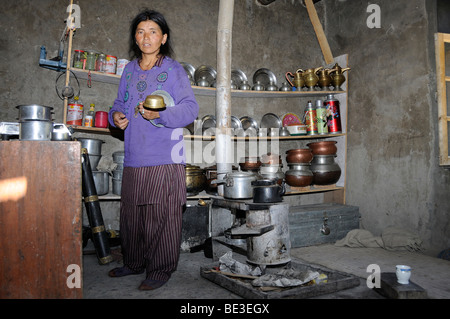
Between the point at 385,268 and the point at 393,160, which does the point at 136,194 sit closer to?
the point at 385,268

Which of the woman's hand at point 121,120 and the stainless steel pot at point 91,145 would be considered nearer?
the woman's hand at point 121,120

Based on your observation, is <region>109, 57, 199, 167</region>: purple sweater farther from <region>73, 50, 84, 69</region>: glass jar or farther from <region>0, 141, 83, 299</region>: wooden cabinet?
<region>73, 50, 84, 69</region>: glass jar

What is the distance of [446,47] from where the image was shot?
323 centimetres

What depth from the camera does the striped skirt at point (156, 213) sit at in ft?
7.02

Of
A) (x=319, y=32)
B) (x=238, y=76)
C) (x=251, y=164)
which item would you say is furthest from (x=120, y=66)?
(x=319, y=32)

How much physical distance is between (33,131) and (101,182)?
161 centimetres

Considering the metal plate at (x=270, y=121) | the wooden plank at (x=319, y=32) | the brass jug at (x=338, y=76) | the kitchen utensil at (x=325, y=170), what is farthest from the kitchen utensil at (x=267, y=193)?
the wooden plank at (x=319, y=32)

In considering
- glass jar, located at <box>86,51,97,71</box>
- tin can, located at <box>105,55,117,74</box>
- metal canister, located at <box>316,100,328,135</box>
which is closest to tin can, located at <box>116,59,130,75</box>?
tin can, located at <box>105,55,117,74</box>

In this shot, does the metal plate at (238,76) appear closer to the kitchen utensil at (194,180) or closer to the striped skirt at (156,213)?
the kitchen utensil at (194,180)

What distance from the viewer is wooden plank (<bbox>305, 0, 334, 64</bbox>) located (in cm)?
436

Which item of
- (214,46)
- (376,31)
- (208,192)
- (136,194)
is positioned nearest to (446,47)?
(376,31)

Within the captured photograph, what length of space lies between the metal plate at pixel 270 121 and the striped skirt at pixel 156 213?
237cm

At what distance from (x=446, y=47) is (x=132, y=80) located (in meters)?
3.17
